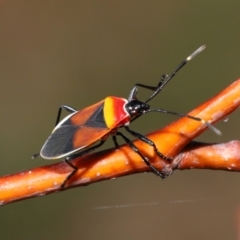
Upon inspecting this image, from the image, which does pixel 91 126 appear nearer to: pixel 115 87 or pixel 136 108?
pixel 136 108

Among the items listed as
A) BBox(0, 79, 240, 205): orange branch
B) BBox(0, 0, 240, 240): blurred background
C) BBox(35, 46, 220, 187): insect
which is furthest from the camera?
BBox(0, 0, 240, 240): blurred background

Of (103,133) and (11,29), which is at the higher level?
(11,29)

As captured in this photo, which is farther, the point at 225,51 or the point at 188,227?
the point at 225,51

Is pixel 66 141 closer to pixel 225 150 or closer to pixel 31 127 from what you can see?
pixel 225 150

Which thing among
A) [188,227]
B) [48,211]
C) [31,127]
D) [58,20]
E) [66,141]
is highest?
[58,20]

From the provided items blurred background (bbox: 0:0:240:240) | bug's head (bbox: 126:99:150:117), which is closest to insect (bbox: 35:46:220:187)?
bug's head (bbox: 126:99:150:117)

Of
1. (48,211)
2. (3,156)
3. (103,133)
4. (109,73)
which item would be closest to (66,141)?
(103,133)

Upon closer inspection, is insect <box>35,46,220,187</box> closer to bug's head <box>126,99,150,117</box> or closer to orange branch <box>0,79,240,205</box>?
bug's head <box>126,99,150,117</box>
